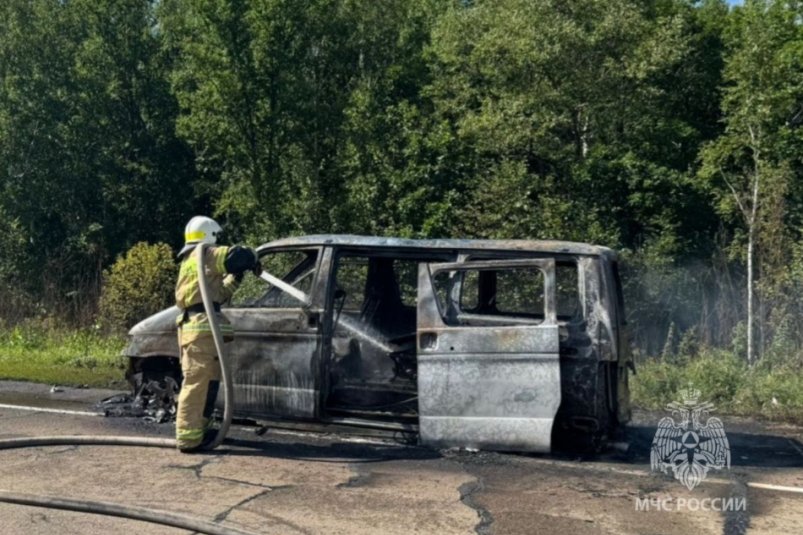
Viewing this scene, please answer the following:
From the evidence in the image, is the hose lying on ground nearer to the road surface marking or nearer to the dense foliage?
the road surface marking

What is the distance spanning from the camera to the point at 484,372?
7.42 metres

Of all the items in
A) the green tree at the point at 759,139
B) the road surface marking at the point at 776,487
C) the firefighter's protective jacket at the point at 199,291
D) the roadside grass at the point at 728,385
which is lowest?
the road surface marking at the point at 776,487

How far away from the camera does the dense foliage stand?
14969 millimetres

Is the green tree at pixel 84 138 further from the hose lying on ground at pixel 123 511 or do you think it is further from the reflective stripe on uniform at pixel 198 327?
the hose lying on ground at pixel 123 511

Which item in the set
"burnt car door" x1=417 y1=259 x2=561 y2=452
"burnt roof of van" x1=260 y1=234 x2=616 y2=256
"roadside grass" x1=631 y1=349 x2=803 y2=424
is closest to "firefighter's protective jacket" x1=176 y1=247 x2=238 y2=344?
"burnt roof of van" x1=260 y1=234 x2=616 y2=256

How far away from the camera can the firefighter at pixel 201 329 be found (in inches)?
296

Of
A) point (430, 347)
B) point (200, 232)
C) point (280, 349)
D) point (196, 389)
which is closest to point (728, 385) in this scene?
point (430, 347)

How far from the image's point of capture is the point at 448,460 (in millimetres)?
7453

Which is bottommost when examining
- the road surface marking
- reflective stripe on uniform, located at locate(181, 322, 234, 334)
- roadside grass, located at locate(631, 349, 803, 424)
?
the road surface marking

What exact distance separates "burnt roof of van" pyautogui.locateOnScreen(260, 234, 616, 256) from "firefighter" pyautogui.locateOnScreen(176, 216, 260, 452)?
826mm

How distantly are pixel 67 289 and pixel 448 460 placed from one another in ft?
45.2

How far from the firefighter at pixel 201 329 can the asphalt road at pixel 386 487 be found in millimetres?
280

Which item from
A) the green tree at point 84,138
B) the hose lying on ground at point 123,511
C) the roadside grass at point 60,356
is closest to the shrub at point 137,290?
the roadside grass at point 60,356

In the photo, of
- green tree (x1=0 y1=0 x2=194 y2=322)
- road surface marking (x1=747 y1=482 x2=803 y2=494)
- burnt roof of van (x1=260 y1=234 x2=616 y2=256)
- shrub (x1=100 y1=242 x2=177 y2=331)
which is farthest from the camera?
green tree (x1=0 y1=0 x2=194 y2=322)
